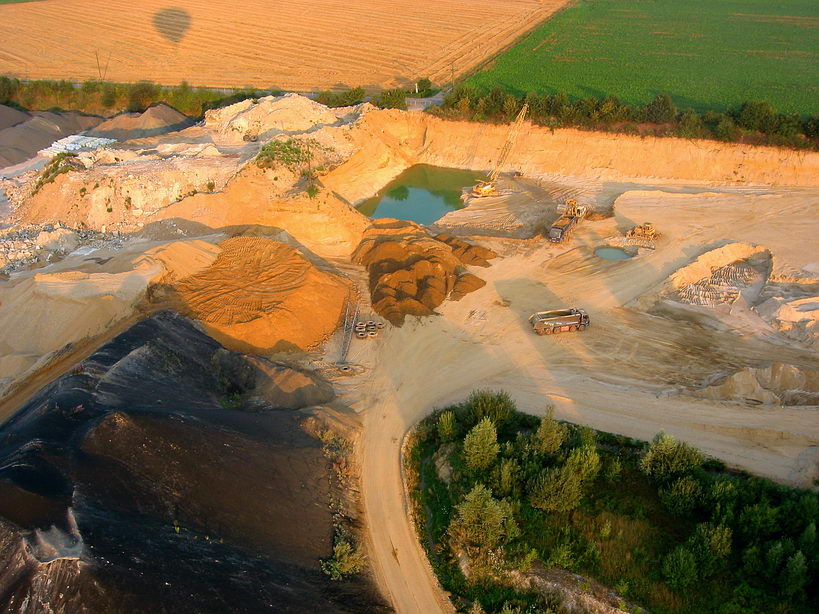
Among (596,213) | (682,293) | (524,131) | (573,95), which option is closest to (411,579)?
(682,293)

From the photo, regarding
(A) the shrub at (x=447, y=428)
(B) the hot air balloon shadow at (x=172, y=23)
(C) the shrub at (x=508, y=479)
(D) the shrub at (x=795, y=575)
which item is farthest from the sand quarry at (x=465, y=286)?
(B) the hot air balloon shadow at (x=172, y=23)

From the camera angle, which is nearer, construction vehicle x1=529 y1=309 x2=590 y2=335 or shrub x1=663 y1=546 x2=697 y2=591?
shrub x1=663 y1=546 x2=697 y2=591

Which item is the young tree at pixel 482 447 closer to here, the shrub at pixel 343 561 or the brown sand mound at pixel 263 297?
the shrub at pixel 343 561

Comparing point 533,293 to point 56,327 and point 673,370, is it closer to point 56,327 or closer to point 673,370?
point 673,370

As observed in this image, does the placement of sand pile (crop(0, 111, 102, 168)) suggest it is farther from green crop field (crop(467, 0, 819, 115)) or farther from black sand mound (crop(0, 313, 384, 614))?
green crop field (crop(467, 0, 819, 115))

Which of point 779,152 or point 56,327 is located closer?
point 56,327

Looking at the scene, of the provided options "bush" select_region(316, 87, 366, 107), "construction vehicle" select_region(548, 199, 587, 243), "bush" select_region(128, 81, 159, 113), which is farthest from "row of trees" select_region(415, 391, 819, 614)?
"bush" select_region(128, 81, 159, 113)
